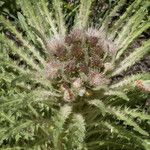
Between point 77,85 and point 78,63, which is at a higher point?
point 78,63

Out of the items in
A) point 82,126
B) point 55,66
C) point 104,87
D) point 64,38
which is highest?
point 64,38

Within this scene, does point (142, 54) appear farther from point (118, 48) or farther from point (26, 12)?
point (26, 12)

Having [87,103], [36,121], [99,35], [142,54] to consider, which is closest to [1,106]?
[36,121]

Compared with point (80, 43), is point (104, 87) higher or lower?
lower

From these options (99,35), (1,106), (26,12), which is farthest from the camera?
(26,12)

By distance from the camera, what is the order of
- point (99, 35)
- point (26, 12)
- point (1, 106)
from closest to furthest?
point (1, 106) < point (99, 35) < point (26, 12)

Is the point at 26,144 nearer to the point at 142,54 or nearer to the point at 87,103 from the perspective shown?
the point at 87,103

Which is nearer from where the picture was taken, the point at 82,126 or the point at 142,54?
the point at 82,126

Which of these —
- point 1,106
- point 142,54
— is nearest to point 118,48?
point 142,54

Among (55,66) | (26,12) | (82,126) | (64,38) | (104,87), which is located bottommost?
(82,126)
